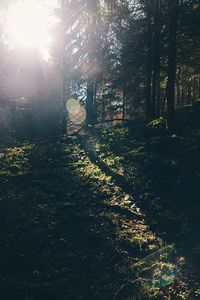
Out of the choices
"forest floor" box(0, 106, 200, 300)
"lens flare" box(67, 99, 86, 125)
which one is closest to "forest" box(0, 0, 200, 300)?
"forest floor" box(0, 106, 200, 300)

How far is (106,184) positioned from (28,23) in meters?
20.5

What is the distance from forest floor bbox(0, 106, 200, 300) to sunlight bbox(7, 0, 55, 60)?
11.8 meters

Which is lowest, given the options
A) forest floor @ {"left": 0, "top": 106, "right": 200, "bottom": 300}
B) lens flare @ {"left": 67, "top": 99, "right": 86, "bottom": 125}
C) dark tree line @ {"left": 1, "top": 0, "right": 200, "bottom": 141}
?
forest floor @ {"left": 0, "top": 106, "right": 200, "bottom": 300}

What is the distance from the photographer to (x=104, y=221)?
11.4 meters

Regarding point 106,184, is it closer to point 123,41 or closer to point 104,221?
point 104,221

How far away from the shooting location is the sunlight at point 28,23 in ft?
85.2

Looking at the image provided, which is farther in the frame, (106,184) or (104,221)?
(106,184)

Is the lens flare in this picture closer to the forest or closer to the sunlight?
the sunlight

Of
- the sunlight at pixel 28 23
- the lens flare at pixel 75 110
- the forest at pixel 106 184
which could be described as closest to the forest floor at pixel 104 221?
the forest at pixel 106 184

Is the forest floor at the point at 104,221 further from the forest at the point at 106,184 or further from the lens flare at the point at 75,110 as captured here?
the lens flare at the point at 75,110

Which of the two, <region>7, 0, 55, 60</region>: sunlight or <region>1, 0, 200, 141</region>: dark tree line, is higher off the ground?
<region>7, 0, 55, 60</region>: sunlight

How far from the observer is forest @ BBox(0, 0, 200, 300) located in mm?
8695

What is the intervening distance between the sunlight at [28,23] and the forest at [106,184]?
11 centimetres

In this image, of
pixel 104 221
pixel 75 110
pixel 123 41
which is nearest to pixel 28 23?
pixel 123 41
